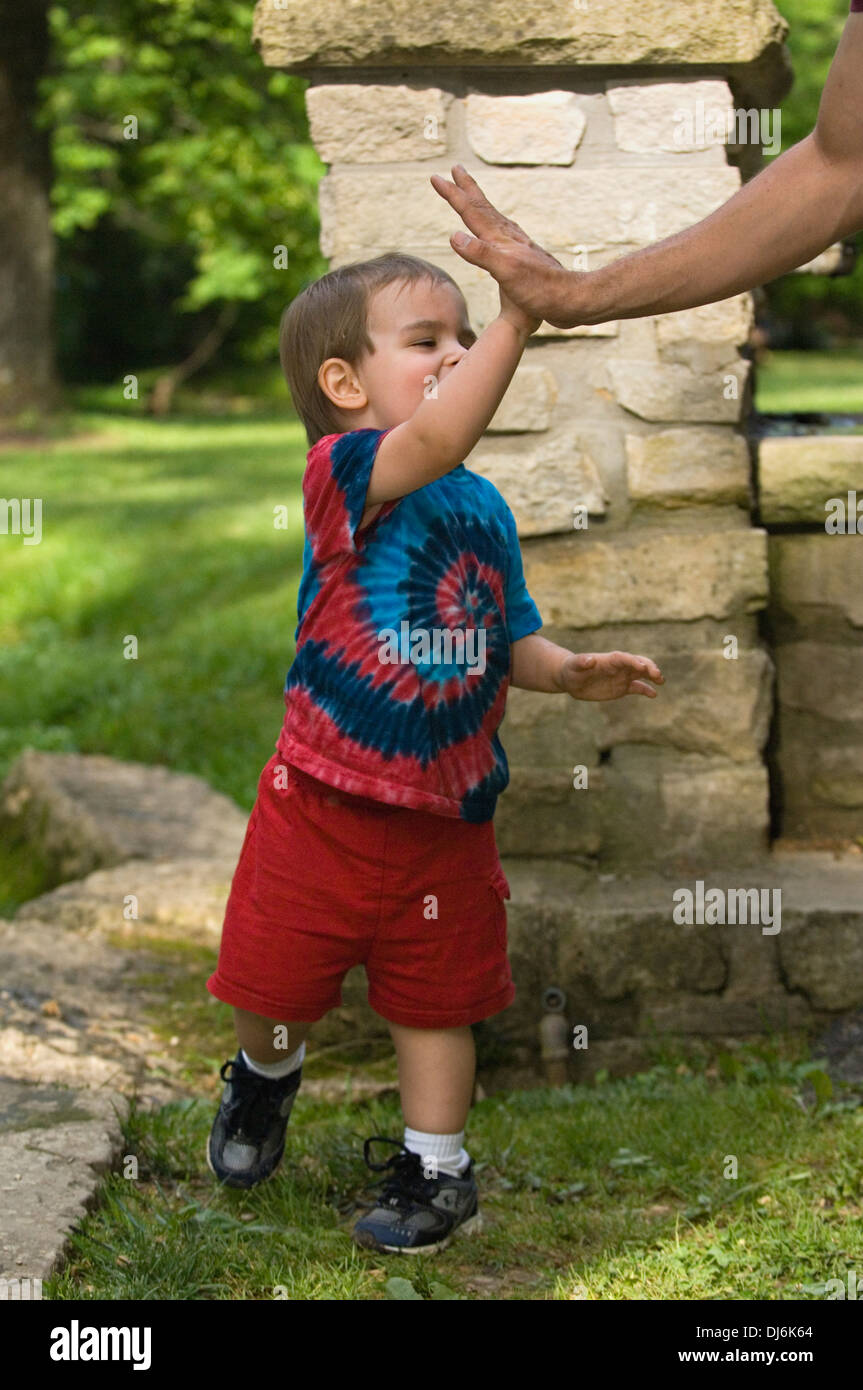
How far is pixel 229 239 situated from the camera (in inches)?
661

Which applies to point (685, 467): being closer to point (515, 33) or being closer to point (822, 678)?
point (822, 678)

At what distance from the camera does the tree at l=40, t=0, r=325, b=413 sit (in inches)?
411

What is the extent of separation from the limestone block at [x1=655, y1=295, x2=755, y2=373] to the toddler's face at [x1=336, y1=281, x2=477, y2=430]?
2.82 ft

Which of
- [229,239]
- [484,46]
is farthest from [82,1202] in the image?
[229,239]

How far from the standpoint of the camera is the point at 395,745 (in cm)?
231

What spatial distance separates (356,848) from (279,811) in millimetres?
148

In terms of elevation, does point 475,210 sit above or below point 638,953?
above

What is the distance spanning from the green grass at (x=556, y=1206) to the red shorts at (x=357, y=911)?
350 millimetres

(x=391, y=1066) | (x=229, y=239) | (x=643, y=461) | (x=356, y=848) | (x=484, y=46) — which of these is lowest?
(x=391, y=1066)

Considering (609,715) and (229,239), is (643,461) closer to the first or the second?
(609,715)

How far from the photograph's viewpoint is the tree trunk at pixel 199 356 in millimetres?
21234

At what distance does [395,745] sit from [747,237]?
872 millimetres

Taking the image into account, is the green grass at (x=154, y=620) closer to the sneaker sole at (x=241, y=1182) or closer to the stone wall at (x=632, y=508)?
the stone wall at (x=632, y=508)

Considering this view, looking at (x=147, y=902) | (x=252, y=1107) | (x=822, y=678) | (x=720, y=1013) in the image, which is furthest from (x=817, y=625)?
(x=147, y=902)
